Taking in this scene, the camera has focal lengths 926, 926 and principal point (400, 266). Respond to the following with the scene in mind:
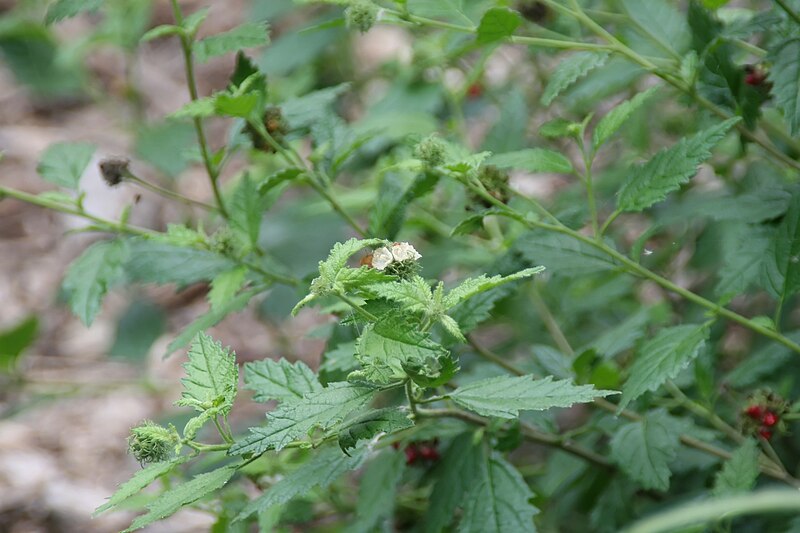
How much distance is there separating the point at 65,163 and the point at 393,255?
975 millimetres

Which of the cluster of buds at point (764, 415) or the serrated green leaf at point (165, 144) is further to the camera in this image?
the serrated green leaf at point (165, 144)

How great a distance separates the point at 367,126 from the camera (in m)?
2.51

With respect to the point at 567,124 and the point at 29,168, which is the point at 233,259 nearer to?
the point at 567,124

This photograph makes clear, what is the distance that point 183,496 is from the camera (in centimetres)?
116

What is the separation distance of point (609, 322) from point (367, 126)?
83 centimetres

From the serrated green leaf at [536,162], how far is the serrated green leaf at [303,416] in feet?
1.70

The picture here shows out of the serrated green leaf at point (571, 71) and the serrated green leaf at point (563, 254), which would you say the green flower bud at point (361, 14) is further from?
the serrated green leaf at point (563, 254)

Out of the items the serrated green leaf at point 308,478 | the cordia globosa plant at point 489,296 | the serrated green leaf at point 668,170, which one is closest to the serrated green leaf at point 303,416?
the cordia globosa plant at point 489,296

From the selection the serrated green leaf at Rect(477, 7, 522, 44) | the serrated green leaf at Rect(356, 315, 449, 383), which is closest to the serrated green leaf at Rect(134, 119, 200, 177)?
the serrated green leaf at Rect(477, 7, 522, 44)

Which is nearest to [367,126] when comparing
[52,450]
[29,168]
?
[52,450]

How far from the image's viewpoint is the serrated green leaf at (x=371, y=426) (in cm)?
118

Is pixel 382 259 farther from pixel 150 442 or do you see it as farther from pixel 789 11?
pixel 789 11

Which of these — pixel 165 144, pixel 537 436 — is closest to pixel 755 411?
pixel 537 436

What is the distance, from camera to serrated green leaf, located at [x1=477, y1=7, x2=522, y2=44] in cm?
150
